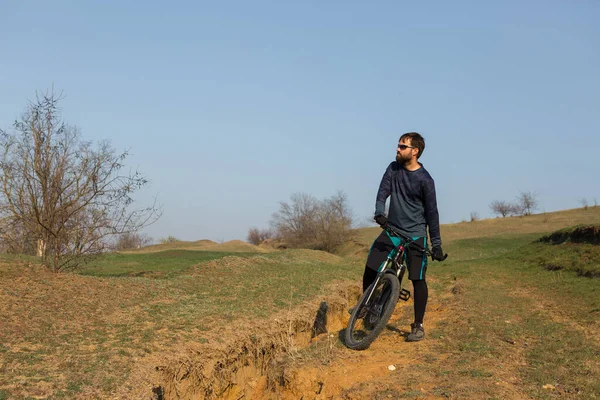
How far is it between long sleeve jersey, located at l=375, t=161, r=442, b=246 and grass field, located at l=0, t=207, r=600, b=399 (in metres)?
1.40

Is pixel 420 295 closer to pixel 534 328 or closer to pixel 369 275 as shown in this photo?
pixel 369 275

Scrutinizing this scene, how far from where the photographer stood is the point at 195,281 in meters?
10.2

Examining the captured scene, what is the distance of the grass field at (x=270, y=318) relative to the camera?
179 inches

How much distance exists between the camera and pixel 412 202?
19.5 feet

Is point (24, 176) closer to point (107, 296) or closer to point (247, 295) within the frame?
point (107, 296)

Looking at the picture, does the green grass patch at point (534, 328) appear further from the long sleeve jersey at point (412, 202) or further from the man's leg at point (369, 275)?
the long sleeve jersey at point (412, 202)

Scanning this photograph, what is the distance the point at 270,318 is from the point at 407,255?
266 centimetres

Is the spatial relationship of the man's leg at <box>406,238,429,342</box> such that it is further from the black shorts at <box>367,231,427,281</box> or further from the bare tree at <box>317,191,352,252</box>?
the bare tree at <box>317,191,352,252</box>

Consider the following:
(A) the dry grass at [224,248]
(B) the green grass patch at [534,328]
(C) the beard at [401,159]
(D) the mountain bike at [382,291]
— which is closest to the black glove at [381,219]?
(D) the mountain bike at [382,291]

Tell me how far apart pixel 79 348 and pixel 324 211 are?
40142 mm

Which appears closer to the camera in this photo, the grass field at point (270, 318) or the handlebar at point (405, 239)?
the grass field at point (270, 318)

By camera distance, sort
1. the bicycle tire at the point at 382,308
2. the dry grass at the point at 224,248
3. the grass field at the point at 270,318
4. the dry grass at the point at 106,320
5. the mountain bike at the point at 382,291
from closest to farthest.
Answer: the grass field at the point at 270,318, the dry grass at the point at 106,320, the bicycle tire at the point at 382,308, the mountain bike at the point at 382,291, the dry grass at the point at 224,248

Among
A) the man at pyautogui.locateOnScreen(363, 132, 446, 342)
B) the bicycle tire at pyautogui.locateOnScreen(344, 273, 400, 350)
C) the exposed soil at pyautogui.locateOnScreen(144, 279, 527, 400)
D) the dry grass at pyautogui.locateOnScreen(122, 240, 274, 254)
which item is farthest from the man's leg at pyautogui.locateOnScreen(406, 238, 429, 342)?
the dry grass at pyautogui.locateOnScreen(122, 240, 274, 254)

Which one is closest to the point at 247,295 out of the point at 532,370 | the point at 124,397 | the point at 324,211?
the point at 124,397
